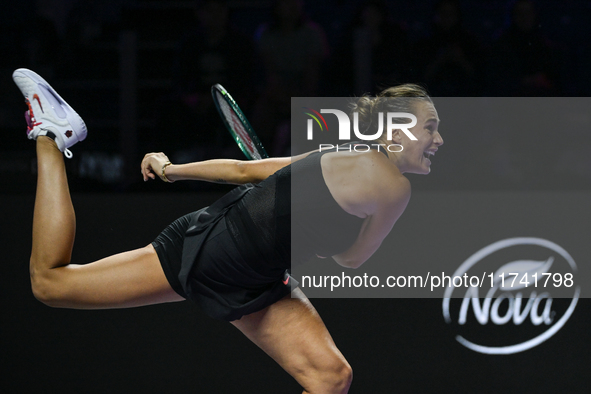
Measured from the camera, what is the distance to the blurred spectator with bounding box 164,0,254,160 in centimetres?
244

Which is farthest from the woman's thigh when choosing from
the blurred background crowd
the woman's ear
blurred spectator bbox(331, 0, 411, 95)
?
blurred spectator bbox(331, 0, 411, 95)

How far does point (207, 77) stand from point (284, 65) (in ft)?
1.06

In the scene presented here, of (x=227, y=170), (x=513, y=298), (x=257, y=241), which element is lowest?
(x=513, y=298)

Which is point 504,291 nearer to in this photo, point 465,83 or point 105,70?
point 465,83

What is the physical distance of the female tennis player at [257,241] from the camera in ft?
4.67

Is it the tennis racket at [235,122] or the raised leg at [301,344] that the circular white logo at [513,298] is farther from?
the tennis racket at [235,122]

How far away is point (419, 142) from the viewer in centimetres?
144

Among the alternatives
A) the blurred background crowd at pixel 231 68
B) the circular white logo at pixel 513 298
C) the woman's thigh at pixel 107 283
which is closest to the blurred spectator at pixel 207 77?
the blurred background crowd at pixel 231 68

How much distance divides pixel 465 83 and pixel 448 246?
0.80m

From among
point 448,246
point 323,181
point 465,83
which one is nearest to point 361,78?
point 465,83

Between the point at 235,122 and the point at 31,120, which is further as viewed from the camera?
the point at 235,122

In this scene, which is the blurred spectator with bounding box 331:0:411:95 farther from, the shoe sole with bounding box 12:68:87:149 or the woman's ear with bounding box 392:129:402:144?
the shoe sole with bounding box 12:68:87:149

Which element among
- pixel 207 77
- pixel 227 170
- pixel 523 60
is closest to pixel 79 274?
pixel 227 170

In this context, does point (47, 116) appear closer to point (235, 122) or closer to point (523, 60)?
point (235, 122)
